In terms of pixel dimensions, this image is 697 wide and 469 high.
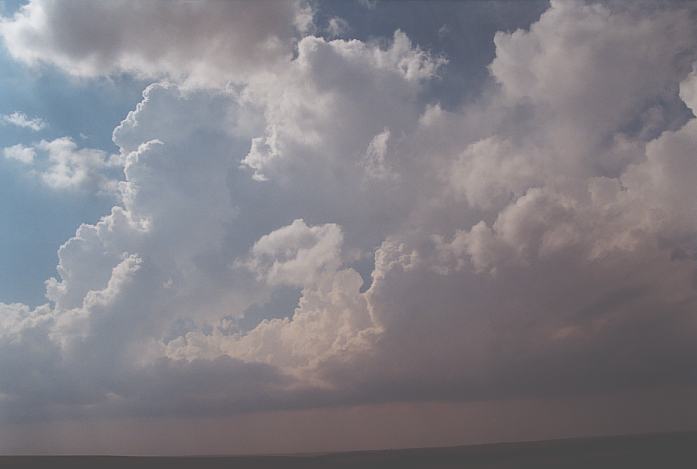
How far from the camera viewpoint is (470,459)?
344 feet

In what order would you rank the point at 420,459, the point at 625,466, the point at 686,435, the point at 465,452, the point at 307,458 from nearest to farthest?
the point at 625,466 → the point at 420,459 → the point at 307,458 → the point at 465,452 → the point at 686,435

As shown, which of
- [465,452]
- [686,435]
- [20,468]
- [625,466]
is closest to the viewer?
[625,466]

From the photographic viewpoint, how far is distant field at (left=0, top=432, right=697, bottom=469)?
3529 inches

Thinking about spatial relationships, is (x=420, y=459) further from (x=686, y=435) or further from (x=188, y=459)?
(x=686, y=435)

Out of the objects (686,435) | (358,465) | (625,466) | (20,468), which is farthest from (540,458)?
(20,468)

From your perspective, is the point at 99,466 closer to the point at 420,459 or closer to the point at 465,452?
the point at 420,459

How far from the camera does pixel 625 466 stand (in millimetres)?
83188

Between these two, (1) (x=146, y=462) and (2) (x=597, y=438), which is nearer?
(1) (x=146, y=462)

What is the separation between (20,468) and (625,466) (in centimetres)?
9800

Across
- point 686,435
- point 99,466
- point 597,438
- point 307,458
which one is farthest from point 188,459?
point 686,435

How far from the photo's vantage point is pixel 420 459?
340 feet

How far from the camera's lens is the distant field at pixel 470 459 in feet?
294

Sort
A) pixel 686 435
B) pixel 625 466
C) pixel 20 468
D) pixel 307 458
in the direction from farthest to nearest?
pixel 686 435 < pixel 307 458 < pixel 20 468 < pixel 625 466

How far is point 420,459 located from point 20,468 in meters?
69.7
